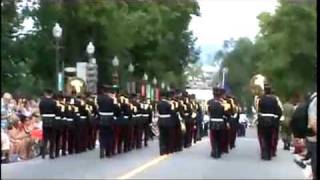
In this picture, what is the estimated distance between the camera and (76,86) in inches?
985

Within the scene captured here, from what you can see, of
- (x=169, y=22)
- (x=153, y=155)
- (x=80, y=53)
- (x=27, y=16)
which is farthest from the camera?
(x=80, y=53)

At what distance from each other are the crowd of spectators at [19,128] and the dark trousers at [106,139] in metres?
1.46

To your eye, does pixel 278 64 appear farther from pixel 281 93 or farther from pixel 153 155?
pixel 153 155

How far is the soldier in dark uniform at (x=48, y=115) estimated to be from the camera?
21.5 meters

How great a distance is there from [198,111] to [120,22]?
5573 mm

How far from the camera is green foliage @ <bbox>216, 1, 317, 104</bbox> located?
37350 millimetres

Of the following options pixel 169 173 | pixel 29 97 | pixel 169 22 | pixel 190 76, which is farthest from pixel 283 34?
pixel 169 173

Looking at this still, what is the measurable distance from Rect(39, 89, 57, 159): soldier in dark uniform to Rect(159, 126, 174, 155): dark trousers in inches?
124

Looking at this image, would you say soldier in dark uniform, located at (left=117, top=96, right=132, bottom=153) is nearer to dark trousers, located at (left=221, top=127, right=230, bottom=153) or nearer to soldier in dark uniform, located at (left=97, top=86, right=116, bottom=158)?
soldier in dark uniform, located at (left=97, top=86, right=116, bottom=158)

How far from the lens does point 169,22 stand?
25.8 meters

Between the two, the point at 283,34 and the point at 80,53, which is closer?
the point at 80,53

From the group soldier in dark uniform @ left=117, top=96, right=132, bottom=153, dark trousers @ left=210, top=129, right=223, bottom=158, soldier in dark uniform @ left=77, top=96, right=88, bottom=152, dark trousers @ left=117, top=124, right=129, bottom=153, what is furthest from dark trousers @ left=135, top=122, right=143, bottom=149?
dark trousers @ left=210, top=129, right=223, bottom=158

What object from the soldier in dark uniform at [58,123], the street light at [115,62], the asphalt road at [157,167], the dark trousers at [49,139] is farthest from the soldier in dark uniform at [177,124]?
the street light at [115,62]

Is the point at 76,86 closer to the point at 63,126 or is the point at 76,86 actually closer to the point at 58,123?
the point at 63,126
